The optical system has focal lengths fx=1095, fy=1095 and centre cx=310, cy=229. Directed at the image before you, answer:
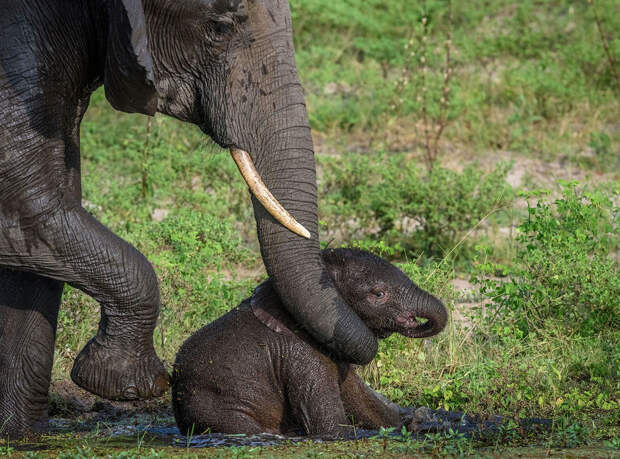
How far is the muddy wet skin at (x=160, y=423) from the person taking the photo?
15.9 feet

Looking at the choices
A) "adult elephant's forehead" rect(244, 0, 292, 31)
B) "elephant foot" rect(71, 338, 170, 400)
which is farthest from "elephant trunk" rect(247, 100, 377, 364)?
"elephant foot" rect(71, 338, 170, 400)

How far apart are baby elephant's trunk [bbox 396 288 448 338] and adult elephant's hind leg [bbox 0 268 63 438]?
1626 millimetres

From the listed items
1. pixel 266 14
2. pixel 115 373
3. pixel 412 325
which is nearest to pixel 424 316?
pixel 412 325

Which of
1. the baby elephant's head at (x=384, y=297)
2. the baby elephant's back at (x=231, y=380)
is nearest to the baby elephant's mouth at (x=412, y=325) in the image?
the baby elephant's head at (x=384, y=297)

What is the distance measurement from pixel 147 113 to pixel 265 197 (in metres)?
0.59

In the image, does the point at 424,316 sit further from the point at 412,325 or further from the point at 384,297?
the point at 384,297

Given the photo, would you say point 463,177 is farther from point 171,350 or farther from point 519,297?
point 171,350

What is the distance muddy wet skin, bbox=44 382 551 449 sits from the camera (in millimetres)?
4848

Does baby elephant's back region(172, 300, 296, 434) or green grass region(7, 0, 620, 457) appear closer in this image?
baby elephant's back region(172, 300, 296, 434)

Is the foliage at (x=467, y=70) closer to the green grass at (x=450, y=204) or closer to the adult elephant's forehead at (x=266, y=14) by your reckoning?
the green grass at (x=450, y=204)

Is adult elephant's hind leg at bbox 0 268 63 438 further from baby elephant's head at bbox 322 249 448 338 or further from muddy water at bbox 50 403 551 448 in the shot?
baby elephant's head at bbox 322 249 448 338

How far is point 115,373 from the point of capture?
4410mm

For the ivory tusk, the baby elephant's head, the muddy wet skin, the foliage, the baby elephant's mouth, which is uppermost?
the foliage

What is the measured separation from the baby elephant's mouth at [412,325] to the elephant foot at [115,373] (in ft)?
4.18
